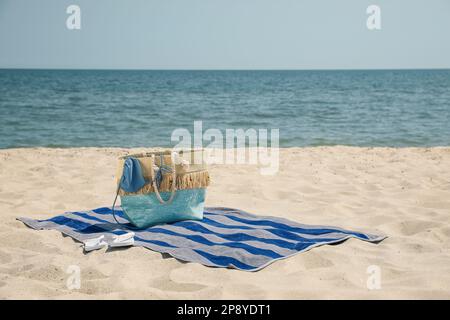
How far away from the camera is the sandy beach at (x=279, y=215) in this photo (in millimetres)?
2859

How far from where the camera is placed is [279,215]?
4.71 m

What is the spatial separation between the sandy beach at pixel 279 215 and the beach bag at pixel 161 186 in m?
0.60

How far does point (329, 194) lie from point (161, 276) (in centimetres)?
276

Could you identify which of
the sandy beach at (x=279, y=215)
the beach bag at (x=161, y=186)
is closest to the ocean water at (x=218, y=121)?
the sandy beach at (x=279, y=215)

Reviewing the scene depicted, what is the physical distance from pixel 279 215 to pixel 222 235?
942 millimetres

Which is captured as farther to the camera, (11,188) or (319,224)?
(11,188)

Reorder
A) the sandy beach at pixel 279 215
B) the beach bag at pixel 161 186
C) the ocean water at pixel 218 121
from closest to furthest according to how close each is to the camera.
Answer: the sandy beach at pixel 279 215
the beach bag at pixel 161 186
the ocean water at pixel 218 121

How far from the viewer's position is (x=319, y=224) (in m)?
4.35

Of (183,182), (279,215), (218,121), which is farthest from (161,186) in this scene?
(218,121)

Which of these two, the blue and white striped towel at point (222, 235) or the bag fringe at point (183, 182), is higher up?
the bag fringe at point (183, 182)

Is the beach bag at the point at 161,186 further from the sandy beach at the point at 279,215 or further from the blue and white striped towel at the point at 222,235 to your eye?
the sandy beach at the point at 279,215

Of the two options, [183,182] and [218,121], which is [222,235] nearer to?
[183,182]
